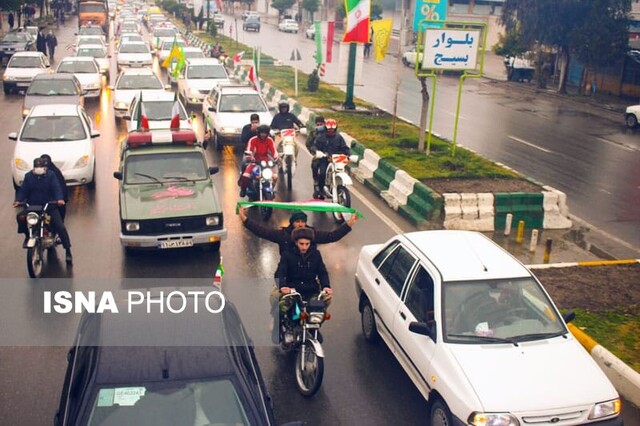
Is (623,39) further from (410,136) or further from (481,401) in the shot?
(481,401)

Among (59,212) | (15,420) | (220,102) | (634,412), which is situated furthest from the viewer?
(220,102)

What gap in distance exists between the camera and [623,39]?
36281mm

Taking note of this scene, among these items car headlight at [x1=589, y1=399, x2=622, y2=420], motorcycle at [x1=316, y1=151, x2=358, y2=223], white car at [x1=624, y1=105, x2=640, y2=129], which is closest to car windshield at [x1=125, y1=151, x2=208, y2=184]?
motorcycle at [x1=316, y1=151, x2=358, y2=223]

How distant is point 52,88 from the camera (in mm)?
23469

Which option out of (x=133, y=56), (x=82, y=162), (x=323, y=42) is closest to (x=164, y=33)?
(x=133, y=56)

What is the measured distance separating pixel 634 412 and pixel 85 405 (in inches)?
229

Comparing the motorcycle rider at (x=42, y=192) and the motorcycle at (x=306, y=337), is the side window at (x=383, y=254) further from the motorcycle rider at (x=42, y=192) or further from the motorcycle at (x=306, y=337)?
the motorcycle rider at (x=42, y=192)

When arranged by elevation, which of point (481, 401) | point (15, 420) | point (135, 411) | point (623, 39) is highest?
point (623, 39)

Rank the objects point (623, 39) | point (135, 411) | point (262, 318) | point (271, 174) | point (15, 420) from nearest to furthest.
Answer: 1. point (135, 411)
2. point (15, 420)
3. point (262, 318)
4. point (271, 174)
5. point (623, 39)

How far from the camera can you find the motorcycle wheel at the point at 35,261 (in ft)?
34.1

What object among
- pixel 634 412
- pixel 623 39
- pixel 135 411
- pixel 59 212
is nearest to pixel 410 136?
pixel 59 212

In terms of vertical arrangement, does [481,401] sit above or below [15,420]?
above

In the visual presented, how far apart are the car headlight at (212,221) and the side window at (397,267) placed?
375cm

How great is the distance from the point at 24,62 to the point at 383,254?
27.3 meters
